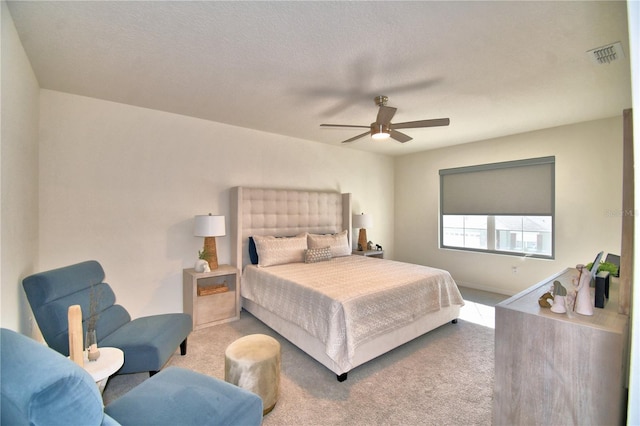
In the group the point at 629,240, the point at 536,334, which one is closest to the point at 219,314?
the point at 536,334

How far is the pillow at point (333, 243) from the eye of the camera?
4297 mm

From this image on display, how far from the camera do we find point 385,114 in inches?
107

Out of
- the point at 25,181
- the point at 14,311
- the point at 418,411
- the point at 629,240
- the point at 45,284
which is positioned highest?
the point at 25,181

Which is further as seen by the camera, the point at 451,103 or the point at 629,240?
the point at 451,103

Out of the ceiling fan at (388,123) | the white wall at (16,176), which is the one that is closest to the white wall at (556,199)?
the ceiling fan at (388,123)

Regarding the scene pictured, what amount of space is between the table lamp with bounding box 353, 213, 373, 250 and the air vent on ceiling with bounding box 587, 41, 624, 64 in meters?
3.50

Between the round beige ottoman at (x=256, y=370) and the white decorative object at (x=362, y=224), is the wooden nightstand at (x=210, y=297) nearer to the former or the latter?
the round beige ottoman at (x=256, y=370)

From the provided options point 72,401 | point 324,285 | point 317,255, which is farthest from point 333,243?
point 72,401

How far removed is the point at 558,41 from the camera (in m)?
2.05

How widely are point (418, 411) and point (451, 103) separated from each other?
3.00 meters

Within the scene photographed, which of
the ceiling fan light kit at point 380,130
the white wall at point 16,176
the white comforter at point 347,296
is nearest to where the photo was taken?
the white wall at point 16,176

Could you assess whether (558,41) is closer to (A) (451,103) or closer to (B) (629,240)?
(A) (451,103)

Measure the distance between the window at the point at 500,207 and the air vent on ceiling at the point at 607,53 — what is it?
2.27 m

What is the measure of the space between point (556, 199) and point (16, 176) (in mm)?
6002
